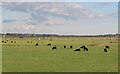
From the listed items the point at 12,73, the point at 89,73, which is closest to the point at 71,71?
the point at 89,73

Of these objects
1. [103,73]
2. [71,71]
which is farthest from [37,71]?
[103,73]

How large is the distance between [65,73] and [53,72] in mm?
1045

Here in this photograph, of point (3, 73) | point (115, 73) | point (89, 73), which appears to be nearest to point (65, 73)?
point (89, 73)

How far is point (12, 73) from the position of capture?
13164mm

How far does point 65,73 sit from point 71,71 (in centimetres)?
81

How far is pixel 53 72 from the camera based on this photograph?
532 inches

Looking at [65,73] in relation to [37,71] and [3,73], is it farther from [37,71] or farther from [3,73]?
[3,73]

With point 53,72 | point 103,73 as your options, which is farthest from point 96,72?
point 53,72

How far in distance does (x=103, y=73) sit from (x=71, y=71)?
2715 mm

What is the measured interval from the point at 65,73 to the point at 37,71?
2544 millimetres

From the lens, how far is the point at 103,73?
1342 centimetres

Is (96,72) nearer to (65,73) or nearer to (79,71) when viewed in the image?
(79,71)

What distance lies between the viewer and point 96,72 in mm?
13555

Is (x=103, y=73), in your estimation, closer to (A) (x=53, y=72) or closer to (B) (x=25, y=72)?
(A) (x=53, y=72)
